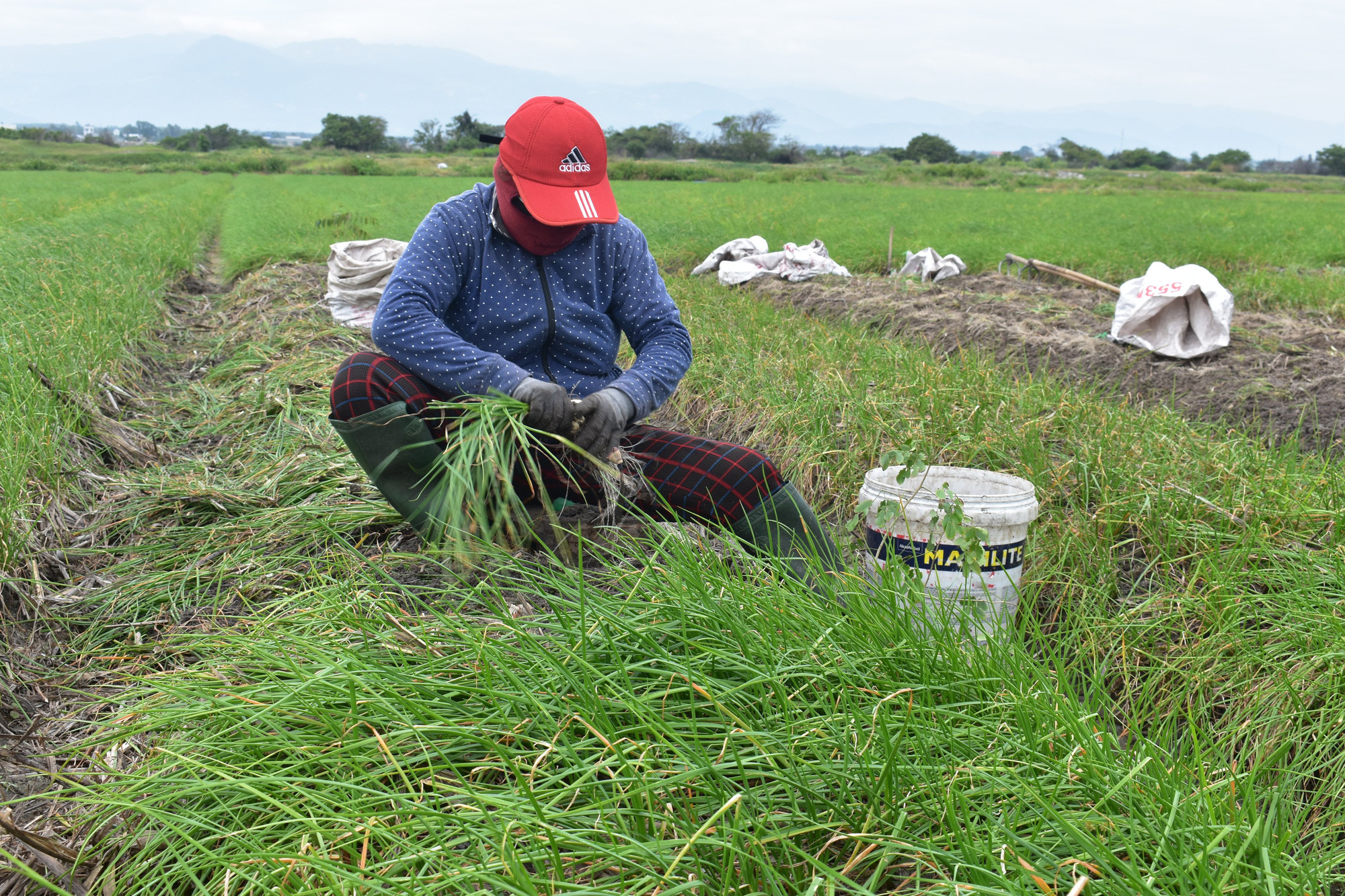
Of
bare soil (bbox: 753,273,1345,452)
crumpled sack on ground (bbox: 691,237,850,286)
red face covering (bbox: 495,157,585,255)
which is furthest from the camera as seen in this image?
crumpled sack on ground (bbox: 691,237,850,286)

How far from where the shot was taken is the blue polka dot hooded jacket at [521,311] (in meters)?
2.03

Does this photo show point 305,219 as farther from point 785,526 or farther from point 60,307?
point 785,526

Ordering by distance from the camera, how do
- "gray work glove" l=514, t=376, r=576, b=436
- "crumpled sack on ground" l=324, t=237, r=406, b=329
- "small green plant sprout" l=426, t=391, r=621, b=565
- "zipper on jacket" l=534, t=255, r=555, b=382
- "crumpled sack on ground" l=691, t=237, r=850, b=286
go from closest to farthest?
"small green plant sprout" l=426, t=391, r=621, b=565
"gray work glove" l=514, t=376, r=576, b=436
"zipper on jacket" l=534, t=255, r=555, b=382
"crumpled sack on ground" l=324, t=237, r=406, b=329
"crumpled sack on ground" l=691, t=237, r=850, b=286

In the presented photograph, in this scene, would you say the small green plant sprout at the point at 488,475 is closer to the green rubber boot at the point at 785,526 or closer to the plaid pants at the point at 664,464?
the plaid pants at the point at 664,464

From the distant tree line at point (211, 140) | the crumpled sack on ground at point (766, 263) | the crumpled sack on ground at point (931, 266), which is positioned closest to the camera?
the crumpled sack on ground at point (766, 263)

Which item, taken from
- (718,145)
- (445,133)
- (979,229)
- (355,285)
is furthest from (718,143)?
(355,285)

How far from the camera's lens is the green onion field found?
104cm

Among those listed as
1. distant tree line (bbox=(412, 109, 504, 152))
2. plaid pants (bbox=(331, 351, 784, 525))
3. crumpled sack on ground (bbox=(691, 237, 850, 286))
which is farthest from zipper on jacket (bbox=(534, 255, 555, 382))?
distant tree line (bbox=(412, 109, 504, 152))

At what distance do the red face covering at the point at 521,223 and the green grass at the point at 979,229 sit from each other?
629cm

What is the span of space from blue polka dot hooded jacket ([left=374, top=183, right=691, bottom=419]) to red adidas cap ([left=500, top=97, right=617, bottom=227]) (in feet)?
0.69

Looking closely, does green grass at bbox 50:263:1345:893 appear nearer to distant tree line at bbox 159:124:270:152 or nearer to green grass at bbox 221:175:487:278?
green grass at bbox 221:175:487:278

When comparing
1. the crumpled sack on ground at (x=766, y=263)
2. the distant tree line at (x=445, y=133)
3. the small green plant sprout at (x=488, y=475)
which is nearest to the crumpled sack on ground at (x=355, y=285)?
the crumpled sack on ground at (x=766, y=263)

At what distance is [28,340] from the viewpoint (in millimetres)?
3412

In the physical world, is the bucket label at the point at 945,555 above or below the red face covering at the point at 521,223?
below
